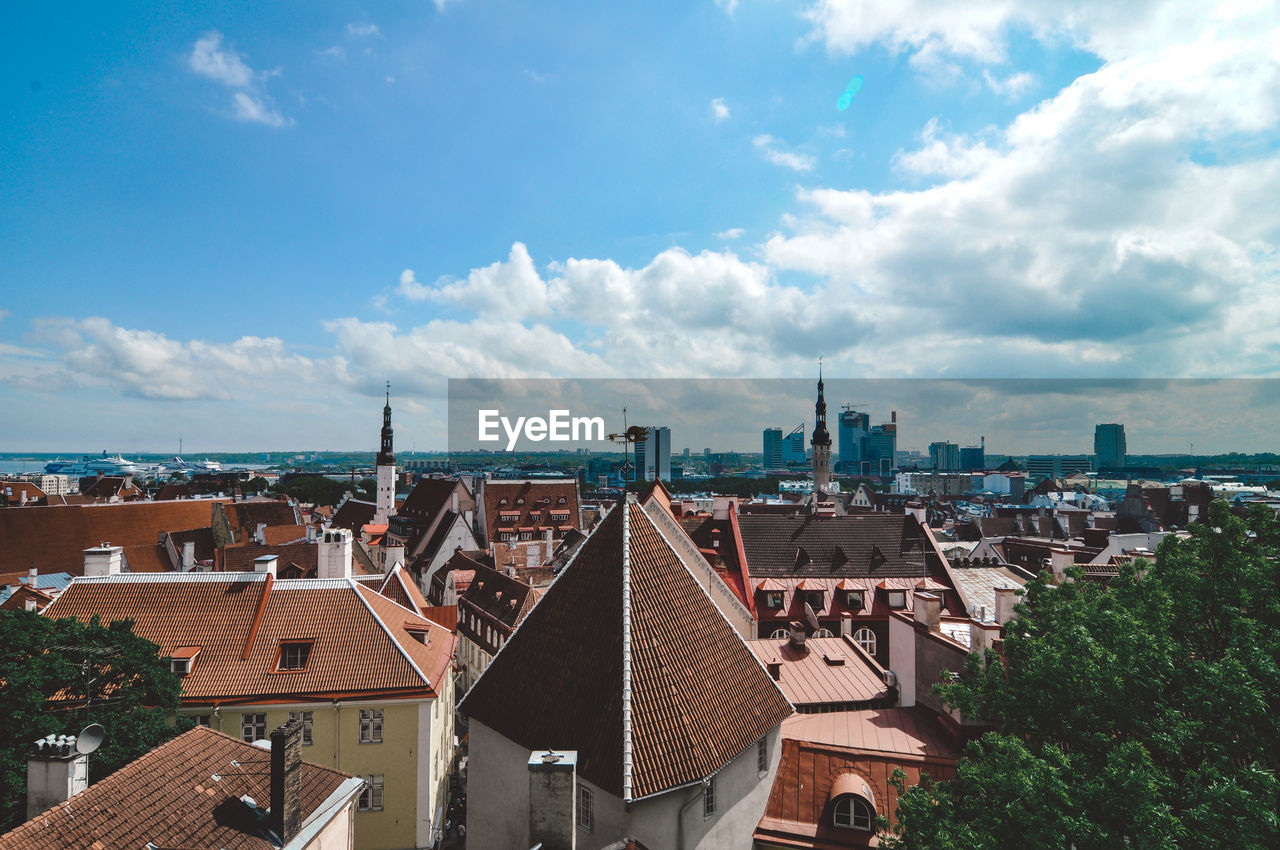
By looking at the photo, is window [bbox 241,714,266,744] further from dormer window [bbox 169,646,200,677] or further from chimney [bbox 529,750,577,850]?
chimney [bbox 529,750,577,850]

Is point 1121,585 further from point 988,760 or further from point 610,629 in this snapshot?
point 610,629

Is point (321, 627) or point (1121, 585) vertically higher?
point (1121, 585)

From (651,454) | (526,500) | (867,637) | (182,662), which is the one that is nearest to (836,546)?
(867,637)

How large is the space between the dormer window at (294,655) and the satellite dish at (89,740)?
9.49 meters

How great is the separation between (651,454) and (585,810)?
45184 millimetres

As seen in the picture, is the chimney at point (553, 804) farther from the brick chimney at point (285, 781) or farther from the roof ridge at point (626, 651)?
the brick chimney at point (285, 781)

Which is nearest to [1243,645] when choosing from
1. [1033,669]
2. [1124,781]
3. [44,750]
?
[1033,669]

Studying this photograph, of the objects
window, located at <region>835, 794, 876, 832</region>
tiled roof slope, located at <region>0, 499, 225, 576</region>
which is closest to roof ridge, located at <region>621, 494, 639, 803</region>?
window, located at <region>835, 794, 876, 832</region>

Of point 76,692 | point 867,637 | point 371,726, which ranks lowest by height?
point 867,637

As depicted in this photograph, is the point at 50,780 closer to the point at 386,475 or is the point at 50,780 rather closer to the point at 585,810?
the point at 585,810

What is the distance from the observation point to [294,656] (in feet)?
74.6

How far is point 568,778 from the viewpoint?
9.85 metres

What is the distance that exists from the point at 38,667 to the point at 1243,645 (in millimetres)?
25535

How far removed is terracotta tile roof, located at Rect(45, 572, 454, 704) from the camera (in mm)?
21953
